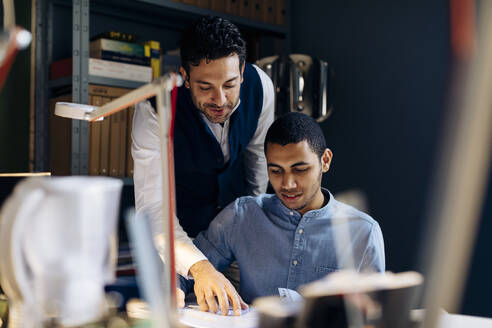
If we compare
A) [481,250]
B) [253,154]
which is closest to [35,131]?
[253,154]

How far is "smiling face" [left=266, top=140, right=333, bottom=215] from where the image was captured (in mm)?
1305

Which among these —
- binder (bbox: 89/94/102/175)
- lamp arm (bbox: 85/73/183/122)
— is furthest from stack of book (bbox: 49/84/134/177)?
lamp arm (bbox: 85/73/183/122)

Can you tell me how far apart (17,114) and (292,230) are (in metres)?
1.47

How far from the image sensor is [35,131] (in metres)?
2.20

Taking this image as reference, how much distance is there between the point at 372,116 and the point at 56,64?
150 cm

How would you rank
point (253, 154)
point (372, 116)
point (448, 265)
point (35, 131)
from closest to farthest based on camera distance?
point (448, 265) < point (253, 154) < point (35, 131) < point (372, 116)

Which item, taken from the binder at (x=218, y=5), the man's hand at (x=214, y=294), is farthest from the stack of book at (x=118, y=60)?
the man's hand at (x=214, y=294)

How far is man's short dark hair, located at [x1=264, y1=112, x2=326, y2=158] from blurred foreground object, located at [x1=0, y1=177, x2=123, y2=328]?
85 cm

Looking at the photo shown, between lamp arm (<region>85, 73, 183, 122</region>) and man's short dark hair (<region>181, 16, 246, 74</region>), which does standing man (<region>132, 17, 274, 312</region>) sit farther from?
lamp arm (<region>85, 73, 183, 122</region>)

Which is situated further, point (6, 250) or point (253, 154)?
point (253, 154)

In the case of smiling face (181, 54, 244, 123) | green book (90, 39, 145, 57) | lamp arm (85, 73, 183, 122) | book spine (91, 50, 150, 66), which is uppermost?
green book (90, 39, 145, 57)

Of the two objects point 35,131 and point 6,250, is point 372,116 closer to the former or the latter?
point 35,131

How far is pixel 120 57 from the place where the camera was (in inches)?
83.9

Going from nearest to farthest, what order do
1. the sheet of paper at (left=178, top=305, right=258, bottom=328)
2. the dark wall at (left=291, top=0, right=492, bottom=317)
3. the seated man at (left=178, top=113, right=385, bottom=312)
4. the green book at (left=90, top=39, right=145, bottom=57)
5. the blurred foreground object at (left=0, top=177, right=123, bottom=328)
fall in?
the blurred foreground object at (left=0, top=177, right=123, bottom=328), the sheet of paper at (left=178, top=305, right=258, bottom=328), the seated man at (left=178, top=113, right=385, bottom=312), the green book at (left=90, top=39, right=145, bottom=57), the dark wall at (left=291, top=0, right=492, bottom=317)
